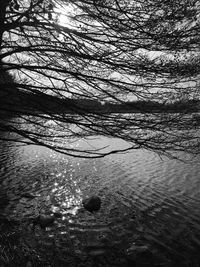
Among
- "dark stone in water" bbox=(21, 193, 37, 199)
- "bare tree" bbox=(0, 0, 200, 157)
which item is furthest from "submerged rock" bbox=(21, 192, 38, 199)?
"bare tree" bbox=(0, 0, 200, 157)

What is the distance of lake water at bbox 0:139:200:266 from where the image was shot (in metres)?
8.88

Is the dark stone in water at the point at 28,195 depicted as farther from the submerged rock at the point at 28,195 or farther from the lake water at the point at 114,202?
the lake water at the point at 114,202

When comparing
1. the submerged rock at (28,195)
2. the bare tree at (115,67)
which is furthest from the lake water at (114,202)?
the bare tree at (115,67)

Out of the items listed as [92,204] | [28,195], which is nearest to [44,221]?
[92,204]

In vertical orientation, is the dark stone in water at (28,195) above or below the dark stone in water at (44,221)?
below

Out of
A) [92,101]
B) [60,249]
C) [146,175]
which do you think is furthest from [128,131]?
[146,175]

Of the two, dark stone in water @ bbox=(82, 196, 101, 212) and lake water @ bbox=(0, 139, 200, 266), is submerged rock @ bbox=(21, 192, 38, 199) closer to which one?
lake water @ bbox=(0, 139, 200, 266)

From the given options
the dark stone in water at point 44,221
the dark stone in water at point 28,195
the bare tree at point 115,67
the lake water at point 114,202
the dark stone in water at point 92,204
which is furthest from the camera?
the dark stone in water at point 28,195

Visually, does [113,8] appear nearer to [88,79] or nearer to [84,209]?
[88,79]

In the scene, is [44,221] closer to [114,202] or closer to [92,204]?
[92,204]

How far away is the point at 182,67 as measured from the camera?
16.7ft

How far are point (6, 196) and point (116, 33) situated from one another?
37.1 ft

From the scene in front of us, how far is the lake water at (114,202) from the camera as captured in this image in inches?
349

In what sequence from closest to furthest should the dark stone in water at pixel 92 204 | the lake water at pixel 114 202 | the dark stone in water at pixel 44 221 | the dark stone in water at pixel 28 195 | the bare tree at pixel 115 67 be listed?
the bare tree at pixel 115 67, the lake water at pixel 114 202, the dark stone in water at pixel 44 221, the dark stone in water at pixel 92 204, the dark stone in water at pixel 28 195
